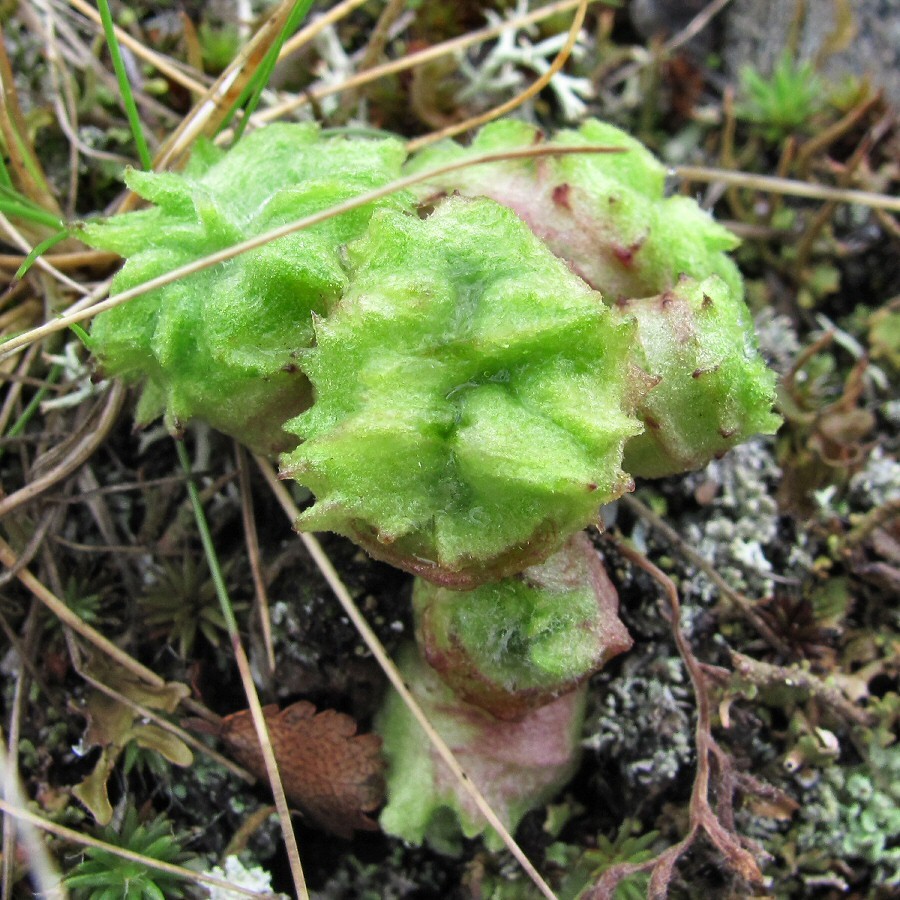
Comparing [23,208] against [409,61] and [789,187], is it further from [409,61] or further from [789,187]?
[789,187]

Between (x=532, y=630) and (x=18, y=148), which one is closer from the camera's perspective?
(x=532, y=630)

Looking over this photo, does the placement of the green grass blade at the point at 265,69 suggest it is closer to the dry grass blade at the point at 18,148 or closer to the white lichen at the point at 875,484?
the dry grass blade at the point at 18,148

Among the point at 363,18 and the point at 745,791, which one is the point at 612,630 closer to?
the point at 745,791

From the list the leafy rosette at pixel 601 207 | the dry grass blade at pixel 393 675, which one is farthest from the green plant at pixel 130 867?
the leafy rosette at pixel 601 207

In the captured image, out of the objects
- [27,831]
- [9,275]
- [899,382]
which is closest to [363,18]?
[9,275]

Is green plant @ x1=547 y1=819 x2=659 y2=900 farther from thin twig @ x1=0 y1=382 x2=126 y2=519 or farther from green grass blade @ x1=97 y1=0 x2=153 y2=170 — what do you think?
green grass blade @ x1=97 y1=0 x2=153 y2=170

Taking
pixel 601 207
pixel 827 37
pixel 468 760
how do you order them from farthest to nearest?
pixel 827 37 → pixel 468 760 → pixel 601 207

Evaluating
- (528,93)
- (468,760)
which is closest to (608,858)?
(468,760)
